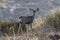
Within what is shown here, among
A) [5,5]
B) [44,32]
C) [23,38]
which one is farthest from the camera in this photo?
[5,5]

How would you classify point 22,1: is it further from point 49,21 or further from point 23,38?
point 23,38

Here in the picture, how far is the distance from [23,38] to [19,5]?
3834 mm

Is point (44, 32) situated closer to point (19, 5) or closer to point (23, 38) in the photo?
point (23, 38)

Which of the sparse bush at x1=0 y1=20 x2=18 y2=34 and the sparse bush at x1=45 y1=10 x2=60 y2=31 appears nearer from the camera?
the sparse bush at x1=0 y1=20 x2=18 y2=34

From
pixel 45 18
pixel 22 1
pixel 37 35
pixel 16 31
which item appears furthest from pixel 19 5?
pixel 37 35

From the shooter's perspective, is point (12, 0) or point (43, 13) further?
point (12, 0)

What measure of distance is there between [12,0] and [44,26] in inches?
116

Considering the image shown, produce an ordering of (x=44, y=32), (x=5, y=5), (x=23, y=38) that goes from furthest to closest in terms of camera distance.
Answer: (x=5, y=5)
(x=44, y=32)
(x=23, y=38)

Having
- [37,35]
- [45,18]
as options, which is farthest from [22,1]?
[37,35]

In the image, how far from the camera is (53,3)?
11.5 metres

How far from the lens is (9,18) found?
10.4 m

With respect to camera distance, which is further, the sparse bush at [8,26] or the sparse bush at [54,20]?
the sparse bush at [54,20]

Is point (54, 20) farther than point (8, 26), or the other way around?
point (54, 20)

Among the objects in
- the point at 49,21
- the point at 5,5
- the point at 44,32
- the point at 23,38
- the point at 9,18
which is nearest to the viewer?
the point at 23,38
